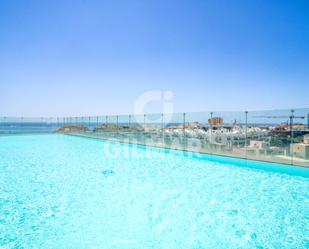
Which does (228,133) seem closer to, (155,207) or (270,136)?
(270,136)

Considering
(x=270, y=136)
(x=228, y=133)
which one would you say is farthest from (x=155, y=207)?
(x=228, y=133)

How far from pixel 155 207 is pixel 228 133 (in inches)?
192

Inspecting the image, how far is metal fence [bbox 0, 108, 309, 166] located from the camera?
5.91m

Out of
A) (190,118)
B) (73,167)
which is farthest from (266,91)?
(73,167)

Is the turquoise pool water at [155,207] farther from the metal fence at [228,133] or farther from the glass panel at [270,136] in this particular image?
the metal fence at [228,133]

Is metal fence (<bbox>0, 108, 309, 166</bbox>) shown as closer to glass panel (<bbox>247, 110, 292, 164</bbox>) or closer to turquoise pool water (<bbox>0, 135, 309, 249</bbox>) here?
glass panel (<bbox>247, 110, 292, 164</bbox>)

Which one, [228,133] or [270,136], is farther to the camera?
[228,133]

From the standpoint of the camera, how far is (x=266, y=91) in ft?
36.5

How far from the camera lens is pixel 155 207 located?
139 inches

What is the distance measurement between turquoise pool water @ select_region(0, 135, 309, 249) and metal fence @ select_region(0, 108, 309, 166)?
52cm

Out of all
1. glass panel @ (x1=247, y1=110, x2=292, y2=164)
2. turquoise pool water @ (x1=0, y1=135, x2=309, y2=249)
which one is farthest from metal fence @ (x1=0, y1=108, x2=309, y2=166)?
turquoise pool water @ (x1=0, y1=135, x2=309, y2=249)

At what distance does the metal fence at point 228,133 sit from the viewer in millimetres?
5906

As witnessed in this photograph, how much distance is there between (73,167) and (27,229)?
12.8ft

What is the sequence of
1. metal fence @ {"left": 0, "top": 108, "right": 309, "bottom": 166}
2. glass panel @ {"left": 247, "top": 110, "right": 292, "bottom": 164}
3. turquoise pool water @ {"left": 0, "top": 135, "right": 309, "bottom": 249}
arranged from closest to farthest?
turquoise pool water @ {"left": 0, "top": 135, "right": 309, "bottom": 249}
metal fence @ {"left": 0, "top": 108, "right": 309, "bottom": 166}
glass panel @ {"left": 247, "top": 110, "right": 292, "bottom": 164}
